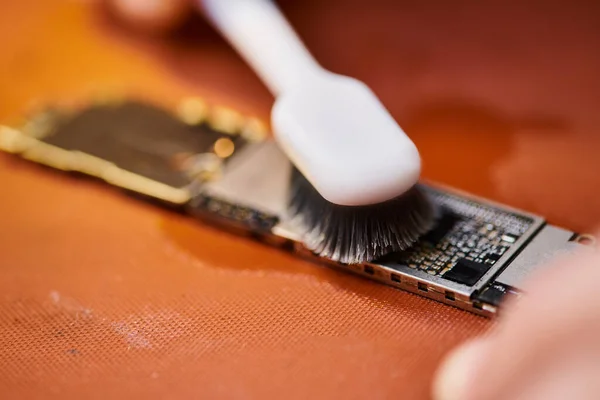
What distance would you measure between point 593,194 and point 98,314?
1.34ft

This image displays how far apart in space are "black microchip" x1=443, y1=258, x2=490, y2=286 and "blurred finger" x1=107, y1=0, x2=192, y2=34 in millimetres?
447

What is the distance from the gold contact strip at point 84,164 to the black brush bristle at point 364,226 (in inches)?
5.0

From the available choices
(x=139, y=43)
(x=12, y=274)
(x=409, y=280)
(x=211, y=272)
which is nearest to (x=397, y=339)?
(x=409, y=280)

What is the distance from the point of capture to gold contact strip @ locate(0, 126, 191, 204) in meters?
0.66

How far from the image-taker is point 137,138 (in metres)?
0.72

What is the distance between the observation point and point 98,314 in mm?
572

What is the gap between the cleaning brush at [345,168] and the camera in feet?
1.77

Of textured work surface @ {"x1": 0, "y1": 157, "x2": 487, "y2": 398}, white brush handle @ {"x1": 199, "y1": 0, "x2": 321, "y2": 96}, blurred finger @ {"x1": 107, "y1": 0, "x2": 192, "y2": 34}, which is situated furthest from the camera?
blurred finger @ {"x1": 107, "y1": 0, "x2": 192, "y2": 34}

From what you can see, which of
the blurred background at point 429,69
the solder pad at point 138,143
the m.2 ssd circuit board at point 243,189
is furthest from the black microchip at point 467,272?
the solder pad at point 138,143

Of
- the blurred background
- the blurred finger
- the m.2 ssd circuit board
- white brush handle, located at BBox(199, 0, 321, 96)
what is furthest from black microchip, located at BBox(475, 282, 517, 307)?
the blurred finger

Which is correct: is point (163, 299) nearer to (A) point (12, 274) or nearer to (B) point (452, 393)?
(A) point (12, 274)

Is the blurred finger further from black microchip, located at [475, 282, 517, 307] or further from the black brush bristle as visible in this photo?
black microchip, located at [475, 282, 517, 307]

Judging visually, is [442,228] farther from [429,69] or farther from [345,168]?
[429,69]

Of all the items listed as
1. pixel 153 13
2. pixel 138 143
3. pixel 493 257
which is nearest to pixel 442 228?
pixel 493 257
